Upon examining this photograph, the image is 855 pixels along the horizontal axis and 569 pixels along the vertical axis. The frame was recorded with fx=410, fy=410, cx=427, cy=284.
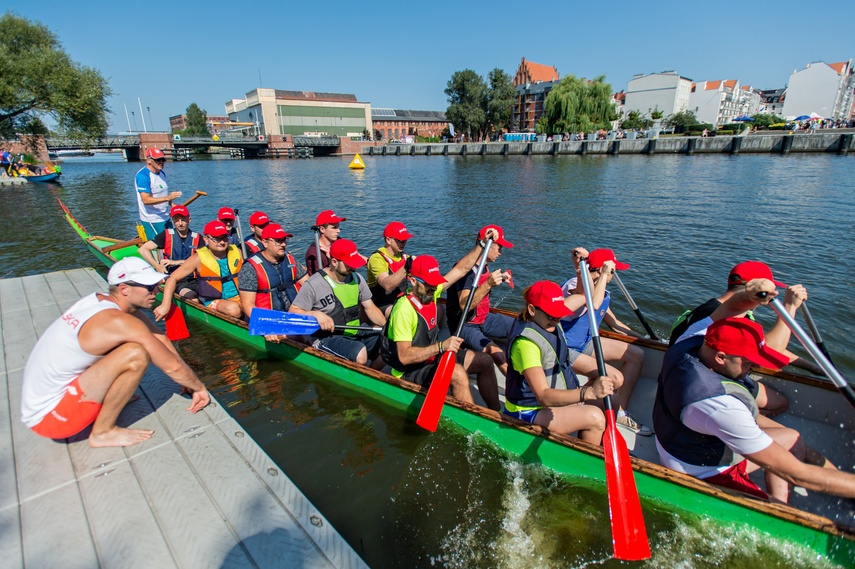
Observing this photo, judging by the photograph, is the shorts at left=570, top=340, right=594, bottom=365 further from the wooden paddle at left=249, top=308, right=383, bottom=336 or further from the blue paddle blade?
the blue paddle blade

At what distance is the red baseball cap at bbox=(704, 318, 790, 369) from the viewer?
2.74 meters

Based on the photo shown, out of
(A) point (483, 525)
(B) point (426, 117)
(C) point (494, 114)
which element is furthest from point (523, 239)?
(B) point (426, 117)

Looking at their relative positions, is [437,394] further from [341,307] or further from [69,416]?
[69,416]

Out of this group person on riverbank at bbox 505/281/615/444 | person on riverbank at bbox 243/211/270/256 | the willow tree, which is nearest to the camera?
person on riverbank at bbox 505/281/615/444

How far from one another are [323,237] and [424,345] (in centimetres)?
333

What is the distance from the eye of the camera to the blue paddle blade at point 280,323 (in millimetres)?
5398

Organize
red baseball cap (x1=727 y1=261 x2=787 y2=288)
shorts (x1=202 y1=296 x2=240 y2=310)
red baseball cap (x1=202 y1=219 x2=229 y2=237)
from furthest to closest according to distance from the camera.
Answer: shorts (x1=202 y1=296 x2=240 y2=310) → red baseball cap (x1=202 y1=219 x2=229 y2=237) → red baseball cap (x1=727 y1=261 x2=787 y2=288)

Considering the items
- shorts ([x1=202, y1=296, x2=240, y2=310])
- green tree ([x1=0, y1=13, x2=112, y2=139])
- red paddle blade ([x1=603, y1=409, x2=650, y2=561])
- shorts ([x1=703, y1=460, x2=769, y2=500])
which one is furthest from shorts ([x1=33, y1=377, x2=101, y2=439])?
green tree ([x1=0, y1=13, x2=112, y2=139])

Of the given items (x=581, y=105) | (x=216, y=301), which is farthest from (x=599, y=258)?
(x=581, y=105)

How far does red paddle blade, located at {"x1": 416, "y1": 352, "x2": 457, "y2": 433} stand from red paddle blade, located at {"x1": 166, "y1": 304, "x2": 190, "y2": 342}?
4.72m

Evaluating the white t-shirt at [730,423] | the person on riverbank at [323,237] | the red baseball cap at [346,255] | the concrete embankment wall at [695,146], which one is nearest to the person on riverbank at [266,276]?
the person on riverbank at [323,237]

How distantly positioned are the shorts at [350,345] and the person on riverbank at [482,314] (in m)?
1.11

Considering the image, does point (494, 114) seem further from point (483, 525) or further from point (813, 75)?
point (483, 525)

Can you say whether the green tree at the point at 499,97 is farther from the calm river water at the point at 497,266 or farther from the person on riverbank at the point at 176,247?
the person on riverbank at the point at 176,247
